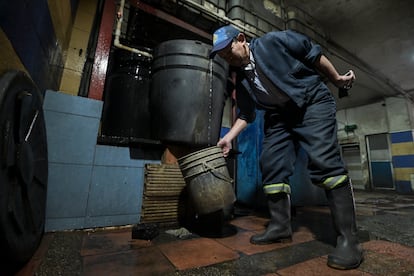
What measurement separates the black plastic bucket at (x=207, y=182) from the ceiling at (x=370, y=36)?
3.62 metres

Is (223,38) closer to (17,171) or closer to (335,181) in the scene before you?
(335,181)

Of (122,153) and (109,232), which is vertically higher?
(122,153)

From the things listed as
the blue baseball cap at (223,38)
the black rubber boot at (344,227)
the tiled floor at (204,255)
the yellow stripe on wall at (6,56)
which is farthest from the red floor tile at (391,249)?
the yellow stripe on wall at (6,56)

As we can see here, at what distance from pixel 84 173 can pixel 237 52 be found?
49.6 inches

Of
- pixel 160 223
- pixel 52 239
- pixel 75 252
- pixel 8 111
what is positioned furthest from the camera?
pixel 160 223

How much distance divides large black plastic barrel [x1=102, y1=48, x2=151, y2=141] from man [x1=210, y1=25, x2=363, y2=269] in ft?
2.57

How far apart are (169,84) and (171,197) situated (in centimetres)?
86

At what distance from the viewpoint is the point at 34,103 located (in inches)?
34.4

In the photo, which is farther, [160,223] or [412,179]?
[412,179]

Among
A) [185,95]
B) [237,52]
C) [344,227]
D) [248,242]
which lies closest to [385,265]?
[344,227]

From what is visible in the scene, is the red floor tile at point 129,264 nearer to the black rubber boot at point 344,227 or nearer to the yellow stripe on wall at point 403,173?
the black rubber boot at point 344,227

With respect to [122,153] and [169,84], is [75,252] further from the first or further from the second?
[169,84]

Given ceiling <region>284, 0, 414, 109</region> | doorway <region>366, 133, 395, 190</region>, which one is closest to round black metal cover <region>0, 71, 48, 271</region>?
ceiling <region>284, 0, 414, 109</region>

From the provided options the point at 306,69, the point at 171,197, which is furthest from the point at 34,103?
the point at 306,69
